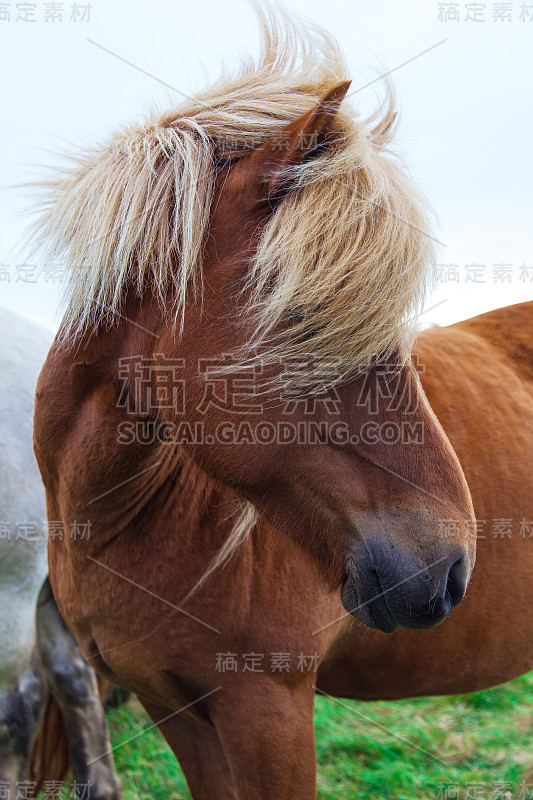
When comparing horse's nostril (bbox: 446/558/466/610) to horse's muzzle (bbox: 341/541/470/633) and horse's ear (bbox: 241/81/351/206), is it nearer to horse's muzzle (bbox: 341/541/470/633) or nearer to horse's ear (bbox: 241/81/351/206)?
horse's muzzle (bbox: 341/541/470/633)

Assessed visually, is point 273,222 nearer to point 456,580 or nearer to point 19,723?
point 456,580

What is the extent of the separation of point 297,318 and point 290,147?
0.31 metres

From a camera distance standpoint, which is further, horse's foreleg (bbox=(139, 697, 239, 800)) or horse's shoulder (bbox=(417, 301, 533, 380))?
horse's shoulder (bbox=(417, 301, 533, 380))

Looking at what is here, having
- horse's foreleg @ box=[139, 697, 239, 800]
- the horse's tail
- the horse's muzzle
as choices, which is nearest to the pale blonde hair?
the horse's muzzle

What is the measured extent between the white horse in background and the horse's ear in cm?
177

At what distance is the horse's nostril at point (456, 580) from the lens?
3.98 feet

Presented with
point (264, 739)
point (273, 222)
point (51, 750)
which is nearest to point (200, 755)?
point (264, 739)

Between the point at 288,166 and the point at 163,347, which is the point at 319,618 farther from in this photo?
the point at 288,166

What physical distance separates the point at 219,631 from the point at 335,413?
26.8 inches

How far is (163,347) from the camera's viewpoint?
136 centimetres

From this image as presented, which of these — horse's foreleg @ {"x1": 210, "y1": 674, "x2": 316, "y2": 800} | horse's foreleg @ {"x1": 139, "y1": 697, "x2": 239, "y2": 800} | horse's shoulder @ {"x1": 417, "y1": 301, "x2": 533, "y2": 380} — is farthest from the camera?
horse's shoulder @ {"x1": 417, "y1": 301, "x2": 533, "y2": 380}

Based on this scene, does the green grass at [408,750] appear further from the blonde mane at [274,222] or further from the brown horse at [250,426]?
the blonde mane at [274,222]

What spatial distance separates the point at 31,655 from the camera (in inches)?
97.9

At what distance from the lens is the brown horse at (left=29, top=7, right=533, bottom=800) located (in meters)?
1.20
